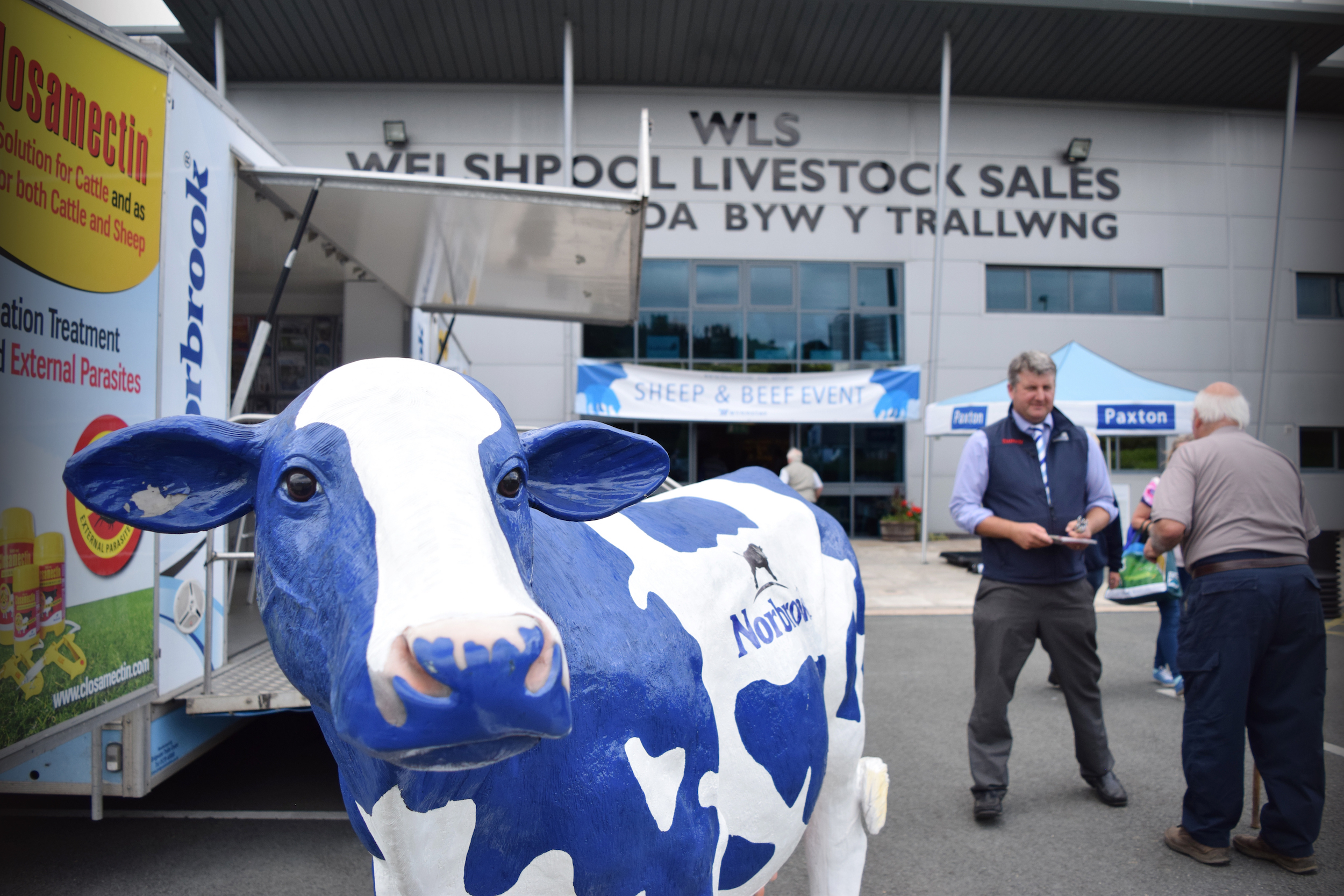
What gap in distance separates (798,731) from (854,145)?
14.9 meters

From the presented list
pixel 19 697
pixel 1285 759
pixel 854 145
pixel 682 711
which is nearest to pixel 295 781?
pixel 19 697

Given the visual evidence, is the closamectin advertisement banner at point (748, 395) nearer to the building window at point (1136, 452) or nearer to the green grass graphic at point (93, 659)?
the building window at point (1136, 452)

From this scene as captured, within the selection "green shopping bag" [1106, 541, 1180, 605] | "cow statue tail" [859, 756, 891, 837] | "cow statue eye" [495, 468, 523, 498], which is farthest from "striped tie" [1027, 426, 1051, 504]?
"cow statue eye" [495, 468, 523, 498]

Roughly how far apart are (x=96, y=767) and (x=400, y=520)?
8.40 feet

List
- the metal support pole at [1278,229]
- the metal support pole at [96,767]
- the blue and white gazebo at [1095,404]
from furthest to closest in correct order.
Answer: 1. the metal support pole at [1278,229]
2. the blue and white gazebo at [1095,404]
3. the metal support pole at [96,767]

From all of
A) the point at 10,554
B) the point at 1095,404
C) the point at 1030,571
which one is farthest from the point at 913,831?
the point at 1095,404

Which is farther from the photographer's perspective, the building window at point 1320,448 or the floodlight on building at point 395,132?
the building window at point 1320,448

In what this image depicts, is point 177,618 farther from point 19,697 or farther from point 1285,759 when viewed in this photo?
point 1285,759

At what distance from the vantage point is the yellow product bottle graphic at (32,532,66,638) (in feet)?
7.32

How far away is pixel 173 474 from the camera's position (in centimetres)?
120

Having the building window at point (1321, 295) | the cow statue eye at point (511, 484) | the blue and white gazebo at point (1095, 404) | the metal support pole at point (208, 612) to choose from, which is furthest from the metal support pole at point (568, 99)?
the building window at point (1321, 295)

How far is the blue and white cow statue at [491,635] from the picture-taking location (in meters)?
0.83

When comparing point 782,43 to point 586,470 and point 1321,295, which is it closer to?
point 1321,295

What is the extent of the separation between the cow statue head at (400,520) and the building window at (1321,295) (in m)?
19.5
